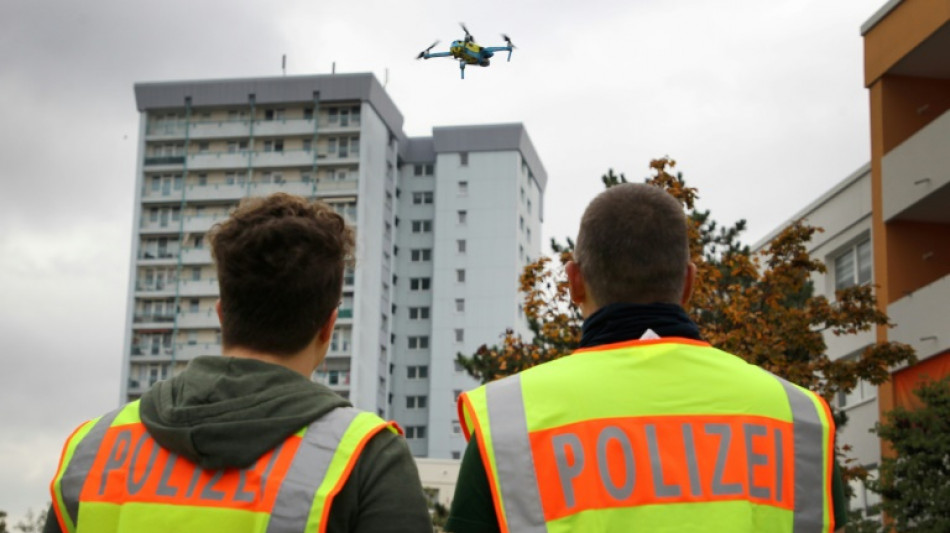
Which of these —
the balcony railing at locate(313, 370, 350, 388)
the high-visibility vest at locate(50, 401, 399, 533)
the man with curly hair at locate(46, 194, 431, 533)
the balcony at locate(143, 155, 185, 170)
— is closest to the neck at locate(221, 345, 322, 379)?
the man with curly hair at locate(46, 194, 431, 533)

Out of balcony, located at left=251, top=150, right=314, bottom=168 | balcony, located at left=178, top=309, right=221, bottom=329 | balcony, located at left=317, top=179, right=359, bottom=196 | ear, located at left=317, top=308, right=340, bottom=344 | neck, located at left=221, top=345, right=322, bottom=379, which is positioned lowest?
neck, located at left=221, top=345, right=322, bottom=379

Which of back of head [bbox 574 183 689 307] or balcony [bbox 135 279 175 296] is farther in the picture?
balcony [bbox 135 279 175 296]

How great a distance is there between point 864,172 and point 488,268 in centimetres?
7457

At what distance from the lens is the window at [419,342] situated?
358ft

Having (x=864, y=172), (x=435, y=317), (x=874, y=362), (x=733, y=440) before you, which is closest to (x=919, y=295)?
(x=874, y=362)

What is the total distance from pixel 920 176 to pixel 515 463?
25.0 meters

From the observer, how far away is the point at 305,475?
3.36 meters

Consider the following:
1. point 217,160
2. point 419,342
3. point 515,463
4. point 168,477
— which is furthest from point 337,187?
point 515,463

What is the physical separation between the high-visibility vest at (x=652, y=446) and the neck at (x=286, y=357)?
0.41 m

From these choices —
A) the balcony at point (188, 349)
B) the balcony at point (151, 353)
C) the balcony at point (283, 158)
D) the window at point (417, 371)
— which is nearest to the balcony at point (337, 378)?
the balcony at point (188, 349)

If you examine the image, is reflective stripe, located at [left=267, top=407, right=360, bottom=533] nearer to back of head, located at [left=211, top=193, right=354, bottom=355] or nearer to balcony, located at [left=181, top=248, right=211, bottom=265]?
back of head, located at [left=211, top=193, right=354, bottom=355]

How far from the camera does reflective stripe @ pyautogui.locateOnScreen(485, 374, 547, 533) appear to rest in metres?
3.38

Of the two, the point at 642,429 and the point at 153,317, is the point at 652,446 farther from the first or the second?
the point at 153,317

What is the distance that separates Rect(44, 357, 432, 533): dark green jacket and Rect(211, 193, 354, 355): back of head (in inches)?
3.9
